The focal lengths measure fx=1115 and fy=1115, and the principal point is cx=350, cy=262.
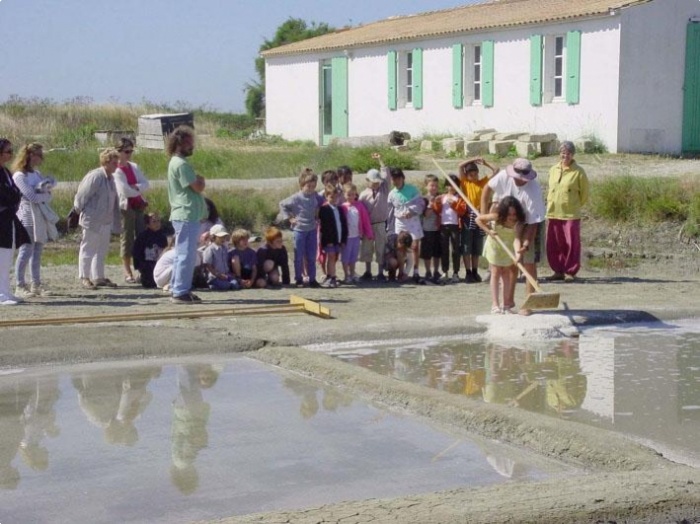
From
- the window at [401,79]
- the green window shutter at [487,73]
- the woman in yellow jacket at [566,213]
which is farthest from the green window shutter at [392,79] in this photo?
the woman in yellow jacket at [566,213]

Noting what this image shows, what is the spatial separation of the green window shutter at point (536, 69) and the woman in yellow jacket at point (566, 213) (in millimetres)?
12848

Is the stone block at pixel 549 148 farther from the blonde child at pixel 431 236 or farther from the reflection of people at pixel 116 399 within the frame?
the reflection of people at pixel 116 399

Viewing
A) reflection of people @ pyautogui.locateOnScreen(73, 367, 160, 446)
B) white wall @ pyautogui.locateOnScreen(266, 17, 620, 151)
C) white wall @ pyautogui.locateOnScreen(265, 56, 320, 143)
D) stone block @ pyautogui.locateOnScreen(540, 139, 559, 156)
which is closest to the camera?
reflection of people @ pyautogui.locateOnScreen(73, 367, 160, 446)

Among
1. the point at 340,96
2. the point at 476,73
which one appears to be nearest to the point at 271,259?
the point at 476,73

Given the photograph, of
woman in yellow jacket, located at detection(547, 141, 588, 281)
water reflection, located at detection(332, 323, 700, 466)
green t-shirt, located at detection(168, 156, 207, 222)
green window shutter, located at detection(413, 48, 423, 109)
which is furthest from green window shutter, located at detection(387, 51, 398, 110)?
water reflection, located at detection(332, 323, 700, 466)

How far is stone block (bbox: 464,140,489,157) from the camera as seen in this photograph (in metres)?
25.4

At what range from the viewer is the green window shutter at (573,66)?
79.5 feet

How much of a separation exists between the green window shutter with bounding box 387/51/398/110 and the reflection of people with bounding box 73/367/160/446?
22773mm

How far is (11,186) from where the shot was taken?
10852 mm

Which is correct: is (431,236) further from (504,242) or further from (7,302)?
(7,302)

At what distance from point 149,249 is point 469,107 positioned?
16.9m

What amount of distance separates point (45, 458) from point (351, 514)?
2033 mm

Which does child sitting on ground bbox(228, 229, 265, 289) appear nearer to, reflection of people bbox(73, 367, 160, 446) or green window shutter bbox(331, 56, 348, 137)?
reflection of people bbox(73, 367, 160, 446)

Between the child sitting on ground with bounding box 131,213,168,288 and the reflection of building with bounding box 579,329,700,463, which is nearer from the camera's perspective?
the reflection of building with bounding box 579,329,700,463
